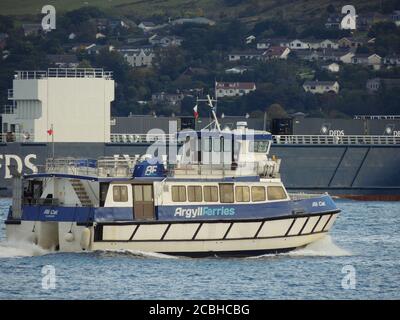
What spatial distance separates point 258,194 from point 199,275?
17.3ft

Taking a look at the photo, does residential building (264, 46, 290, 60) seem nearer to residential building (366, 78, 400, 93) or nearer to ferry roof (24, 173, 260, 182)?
residential building (366, 78, 400, 93)

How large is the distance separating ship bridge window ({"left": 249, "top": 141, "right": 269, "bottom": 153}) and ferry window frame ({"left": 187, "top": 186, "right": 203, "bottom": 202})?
10.8 ft

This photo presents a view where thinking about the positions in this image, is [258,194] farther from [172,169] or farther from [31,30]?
[31,30]

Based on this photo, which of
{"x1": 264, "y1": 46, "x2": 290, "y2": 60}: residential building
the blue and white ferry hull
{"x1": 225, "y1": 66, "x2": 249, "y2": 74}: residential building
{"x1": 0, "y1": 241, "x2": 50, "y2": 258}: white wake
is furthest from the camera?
{"x1": 264, "y1": 46, "x2": 290, "y2": 60}: residential building

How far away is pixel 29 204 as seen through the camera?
5581cm

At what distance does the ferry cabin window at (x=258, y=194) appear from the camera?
56.2 m

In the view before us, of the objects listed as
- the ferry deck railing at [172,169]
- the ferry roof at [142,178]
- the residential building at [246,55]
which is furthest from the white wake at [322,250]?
the residential building at [246,55]

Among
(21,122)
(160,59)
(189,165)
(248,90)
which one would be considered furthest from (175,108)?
(189,165)

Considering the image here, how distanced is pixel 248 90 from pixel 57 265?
400ft

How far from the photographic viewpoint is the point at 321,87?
17825 cm

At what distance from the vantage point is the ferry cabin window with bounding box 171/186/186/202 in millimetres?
55525

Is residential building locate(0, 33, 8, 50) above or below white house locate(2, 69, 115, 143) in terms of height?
above

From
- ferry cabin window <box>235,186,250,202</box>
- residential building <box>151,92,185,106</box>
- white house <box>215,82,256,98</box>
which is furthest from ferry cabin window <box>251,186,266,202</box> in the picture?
white house <box>215,82,256,98</box>

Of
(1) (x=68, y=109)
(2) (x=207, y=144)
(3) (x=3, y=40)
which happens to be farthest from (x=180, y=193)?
(3) (x=3, y=40)
